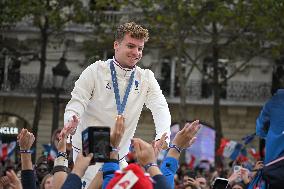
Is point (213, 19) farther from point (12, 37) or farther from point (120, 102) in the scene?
point (120, 102)

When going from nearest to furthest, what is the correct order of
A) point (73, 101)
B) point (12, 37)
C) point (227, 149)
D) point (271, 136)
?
1. point (271, 136)
2. point (73, 101)
3. point (227, 149)
4. point (12, 37)

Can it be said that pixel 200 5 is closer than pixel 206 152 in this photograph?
Yes

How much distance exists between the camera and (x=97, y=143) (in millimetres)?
5738

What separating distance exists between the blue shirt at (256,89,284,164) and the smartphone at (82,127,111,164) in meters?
1.46

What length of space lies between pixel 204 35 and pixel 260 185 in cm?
2692

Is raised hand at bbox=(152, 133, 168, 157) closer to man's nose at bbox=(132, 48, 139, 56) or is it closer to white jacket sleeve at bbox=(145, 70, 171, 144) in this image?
white jacket sleeve at bbox=(145, 70, 171, 144)

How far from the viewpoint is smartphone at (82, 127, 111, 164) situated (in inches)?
224

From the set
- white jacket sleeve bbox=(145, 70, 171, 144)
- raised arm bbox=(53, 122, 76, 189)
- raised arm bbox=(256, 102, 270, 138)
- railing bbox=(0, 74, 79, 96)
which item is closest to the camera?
raised arm bbox=(53, 122, 76, 189)

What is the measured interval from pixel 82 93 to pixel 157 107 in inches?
32.9

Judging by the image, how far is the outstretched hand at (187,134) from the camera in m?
6.36

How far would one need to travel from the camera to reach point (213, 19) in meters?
30.5

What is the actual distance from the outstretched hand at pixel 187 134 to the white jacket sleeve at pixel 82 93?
1.60 meters

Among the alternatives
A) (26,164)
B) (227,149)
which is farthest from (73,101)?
(227,149)

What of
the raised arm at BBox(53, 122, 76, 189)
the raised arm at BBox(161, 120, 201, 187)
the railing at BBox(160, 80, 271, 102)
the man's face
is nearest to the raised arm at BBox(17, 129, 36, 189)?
the raised arm at BBox(53, 122, 76, 189)
